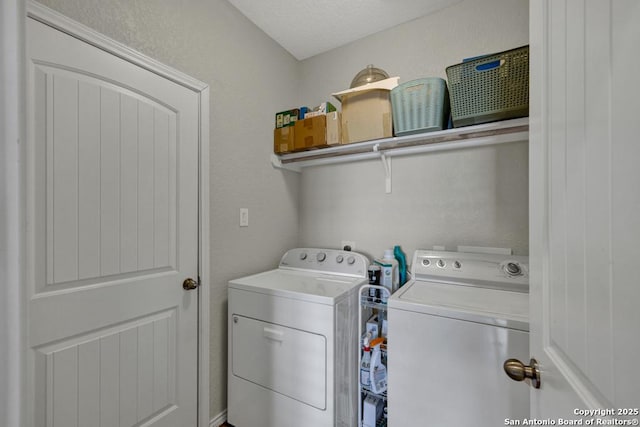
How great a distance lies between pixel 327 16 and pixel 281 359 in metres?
2.29

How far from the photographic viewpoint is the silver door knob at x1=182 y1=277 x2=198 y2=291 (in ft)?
4.77

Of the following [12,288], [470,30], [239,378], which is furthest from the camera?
[470,30]

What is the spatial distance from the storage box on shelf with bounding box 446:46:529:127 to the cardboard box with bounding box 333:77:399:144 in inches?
14.4

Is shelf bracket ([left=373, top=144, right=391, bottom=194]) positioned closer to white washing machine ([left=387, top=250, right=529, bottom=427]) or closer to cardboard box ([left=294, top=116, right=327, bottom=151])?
cardboard box ([left=294, top=116, right=327, bottom=151])

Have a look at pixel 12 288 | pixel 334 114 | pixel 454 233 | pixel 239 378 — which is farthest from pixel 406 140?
pixel 239 378

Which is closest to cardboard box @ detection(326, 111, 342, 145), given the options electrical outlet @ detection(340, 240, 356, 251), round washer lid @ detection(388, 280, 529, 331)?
electrical outlet @ detection(340, 240, 356, 251)

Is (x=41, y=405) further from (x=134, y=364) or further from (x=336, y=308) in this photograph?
(x=336, y=308)

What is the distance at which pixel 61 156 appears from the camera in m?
1.02

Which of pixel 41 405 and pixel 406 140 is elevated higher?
pixel 406 140

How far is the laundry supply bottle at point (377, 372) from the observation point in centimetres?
143

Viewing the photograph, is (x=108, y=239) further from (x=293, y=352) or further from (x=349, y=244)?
(x=349, y=244)

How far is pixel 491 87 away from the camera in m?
1.30

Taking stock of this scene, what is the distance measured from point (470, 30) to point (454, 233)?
1.35 m

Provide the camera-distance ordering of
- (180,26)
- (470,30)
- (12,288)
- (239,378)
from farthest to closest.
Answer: (470,30)
(239,378)
(180,26)
(12,288)
